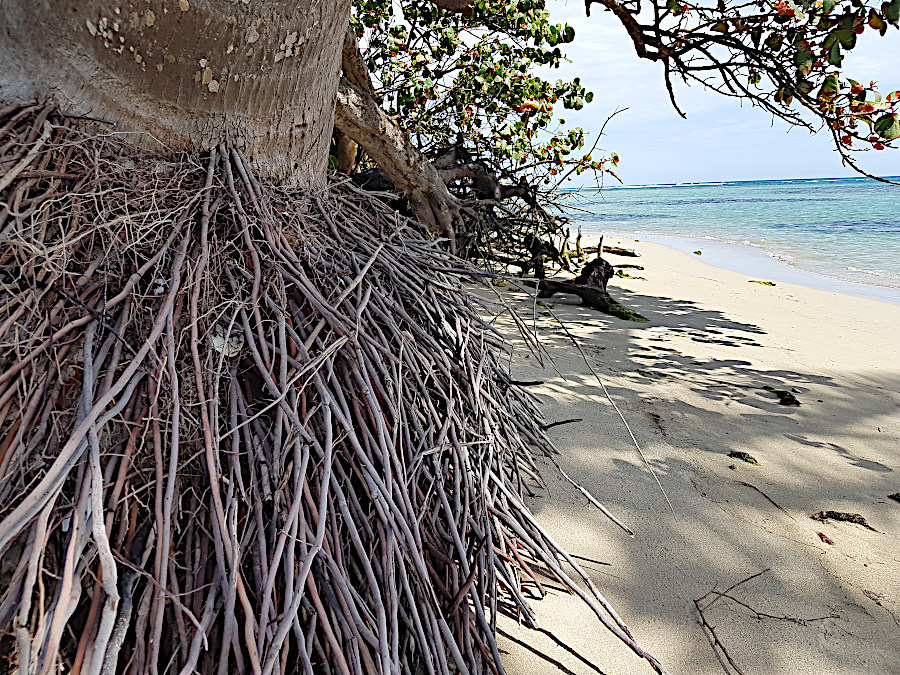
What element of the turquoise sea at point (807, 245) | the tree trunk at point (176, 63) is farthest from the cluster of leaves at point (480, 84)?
the tree trunk at point (176, 63)

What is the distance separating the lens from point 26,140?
1.31 m

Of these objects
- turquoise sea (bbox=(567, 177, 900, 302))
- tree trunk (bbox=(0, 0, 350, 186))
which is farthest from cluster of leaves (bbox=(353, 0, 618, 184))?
tree trunk (bbox=(0, 0, 350, 186))

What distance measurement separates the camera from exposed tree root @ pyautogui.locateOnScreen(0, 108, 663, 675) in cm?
102

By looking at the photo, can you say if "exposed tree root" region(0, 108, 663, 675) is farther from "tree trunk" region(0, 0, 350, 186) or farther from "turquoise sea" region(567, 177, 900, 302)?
"turquoise sea" region(567, 177, 900, 302)

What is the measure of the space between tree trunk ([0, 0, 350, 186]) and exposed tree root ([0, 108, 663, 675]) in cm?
8

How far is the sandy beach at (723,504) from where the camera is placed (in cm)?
163

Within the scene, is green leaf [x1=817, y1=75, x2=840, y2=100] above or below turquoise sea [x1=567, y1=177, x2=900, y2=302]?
above

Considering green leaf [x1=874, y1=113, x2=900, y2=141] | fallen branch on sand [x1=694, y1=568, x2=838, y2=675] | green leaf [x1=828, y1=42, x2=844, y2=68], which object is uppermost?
green leaf [x1=828, y1=42, x2=844, y2=68]

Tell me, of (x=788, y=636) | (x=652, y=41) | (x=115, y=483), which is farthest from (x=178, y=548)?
(x=652, y=41)

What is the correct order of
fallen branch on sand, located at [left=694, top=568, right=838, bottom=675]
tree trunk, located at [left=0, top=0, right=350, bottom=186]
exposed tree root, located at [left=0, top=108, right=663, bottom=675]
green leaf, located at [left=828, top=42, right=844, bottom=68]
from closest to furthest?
exposed tree root, located at [left=0, top=108, right=663, bottom=675] → tree trunk, located at [left=0, top=0, right=350, bottom=186] → fallen branch on sand, located at [left=694, top=568, right=838, bottom=675] → green leaf, located at [left=828, top=42, right=844, bottom=68]

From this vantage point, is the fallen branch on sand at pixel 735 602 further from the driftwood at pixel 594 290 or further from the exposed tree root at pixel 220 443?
the driftwood at pixel 594 290

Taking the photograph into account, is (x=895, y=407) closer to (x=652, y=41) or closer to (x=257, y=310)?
(x=652, y=41)

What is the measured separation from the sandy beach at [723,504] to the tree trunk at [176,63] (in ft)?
3.91

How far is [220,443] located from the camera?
122 cm
